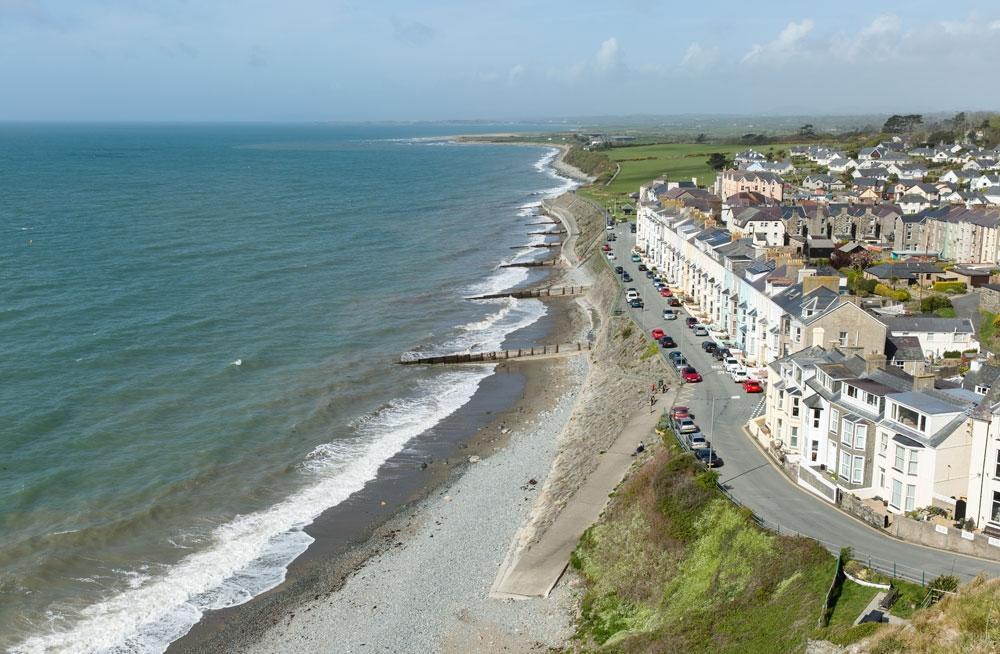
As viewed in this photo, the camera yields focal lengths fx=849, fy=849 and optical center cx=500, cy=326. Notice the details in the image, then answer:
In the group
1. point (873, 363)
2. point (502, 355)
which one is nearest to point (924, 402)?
point (873, 363)

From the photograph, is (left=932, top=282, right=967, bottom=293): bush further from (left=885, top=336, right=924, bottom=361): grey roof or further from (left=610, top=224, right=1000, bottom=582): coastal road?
(left=610, top=224, right=1000, bottom=582): coastal road

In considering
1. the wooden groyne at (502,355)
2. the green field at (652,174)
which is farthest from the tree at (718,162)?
the wooden groyne at (502,355)

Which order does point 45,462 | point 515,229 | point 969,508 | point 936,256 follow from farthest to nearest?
1. point 515,229
2. point 936,256
3. point 45,462
4. point 969,508

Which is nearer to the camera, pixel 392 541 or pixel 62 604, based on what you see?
pixel 62 604

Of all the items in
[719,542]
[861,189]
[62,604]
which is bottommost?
[62,604]

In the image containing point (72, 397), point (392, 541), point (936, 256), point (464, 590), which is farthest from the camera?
point (936, 256)

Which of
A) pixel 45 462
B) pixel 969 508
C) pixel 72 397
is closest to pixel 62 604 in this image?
pixel 45 462

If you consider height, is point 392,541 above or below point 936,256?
below

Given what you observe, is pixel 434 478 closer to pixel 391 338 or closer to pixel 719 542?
pixel 719 542
